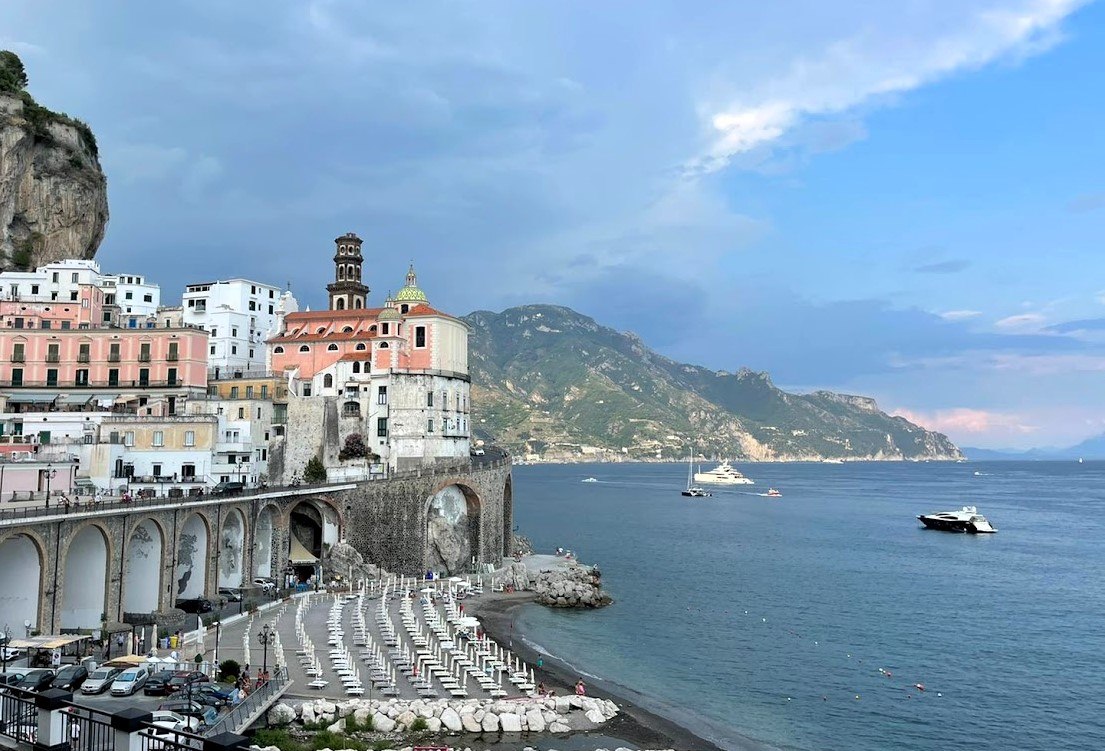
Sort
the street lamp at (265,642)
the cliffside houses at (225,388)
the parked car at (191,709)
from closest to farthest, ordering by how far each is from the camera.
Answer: the parked car at (191,709) → the street lamp at (265,642) → the cliffside houses at (225,388)

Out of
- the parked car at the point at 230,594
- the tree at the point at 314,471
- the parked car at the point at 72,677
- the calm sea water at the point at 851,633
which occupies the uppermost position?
the tree at the point at 314,471

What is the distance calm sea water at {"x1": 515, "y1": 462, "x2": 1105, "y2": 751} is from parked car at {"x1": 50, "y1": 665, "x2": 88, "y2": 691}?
90.4 feet

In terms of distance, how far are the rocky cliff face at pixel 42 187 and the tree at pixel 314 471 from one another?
41.4m

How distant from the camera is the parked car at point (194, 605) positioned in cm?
5450

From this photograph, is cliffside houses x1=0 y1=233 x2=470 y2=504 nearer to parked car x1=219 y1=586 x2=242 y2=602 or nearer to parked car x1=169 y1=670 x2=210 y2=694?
parked car x1=219 y1=586 x2=242 y2=602

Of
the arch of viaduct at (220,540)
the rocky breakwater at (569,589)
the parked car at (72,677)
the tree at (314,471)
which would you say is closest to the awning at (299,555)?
the arch of viaduct at (220,540)

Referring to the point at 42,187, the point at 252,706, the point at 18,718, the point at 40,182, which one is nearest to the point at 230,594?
the point at 252,706

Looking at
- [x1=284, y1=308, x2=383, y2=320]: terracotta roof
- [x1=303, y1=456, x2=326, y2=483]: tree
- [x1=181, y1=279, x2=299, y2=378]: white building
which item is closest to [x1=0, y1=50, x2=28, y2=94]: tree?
[x1=181, y1=279, x2=299, y2=378]: white building

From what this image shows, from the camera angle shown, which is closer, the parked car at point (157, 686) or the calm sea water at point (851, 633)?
the parked car at point (157, 686)

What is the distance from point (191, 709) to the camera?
31.3 m

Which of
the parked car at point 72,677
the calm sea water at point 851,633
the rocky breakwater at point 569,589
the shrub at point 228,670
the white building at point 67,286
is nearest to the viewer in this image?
the parked car at point 72,677

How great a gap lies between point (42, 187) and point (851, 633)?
91129 mm

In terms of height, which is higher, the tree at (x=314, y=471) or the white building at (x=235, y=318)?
the white building at (x=235, y=318)

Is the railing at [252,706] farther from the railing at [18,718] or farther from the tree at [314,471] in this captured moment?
the tree at [314,471]
